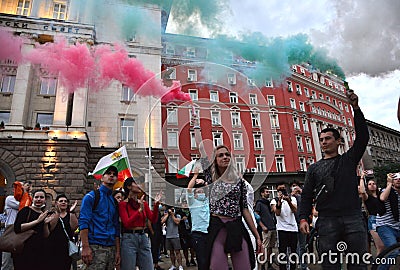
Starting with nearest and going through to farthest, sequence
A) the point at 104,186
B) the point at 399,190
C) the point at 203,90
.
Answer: the point at 104,186 < the point at 399,190 < the point at 203,90

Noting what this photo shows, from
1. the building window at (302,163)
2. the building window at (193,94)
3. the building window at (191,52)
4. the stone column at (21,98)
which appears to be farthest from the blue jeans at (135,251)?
the building window at (302,163)

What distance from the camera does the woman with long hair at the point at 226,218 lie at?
2.67 m

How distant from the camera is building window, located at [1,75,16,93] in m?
18.4

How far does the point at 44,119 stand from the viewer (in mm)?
Answer: 18484

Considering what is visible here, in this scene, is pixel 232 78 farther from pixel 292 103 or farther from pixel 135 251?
pixel 292 103

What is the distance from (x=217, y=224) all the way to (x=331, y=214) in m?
1.19

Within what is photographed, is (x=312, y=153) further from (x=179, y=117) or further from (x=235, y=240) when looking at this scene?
(x=235, y=240)

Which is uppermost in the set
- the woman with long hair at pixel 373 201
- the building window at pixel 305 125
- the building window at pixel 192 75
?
the building window at pixel 305 125

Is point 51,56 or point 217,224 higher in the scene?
point 51,56

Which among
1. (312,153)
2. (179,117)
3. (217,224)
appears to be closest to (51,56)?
(179,117)

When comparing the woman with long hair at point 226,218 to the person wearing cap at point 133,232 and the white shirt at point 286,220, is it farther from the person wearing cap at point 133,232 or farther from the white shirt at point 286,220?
the white shirt at point 286,220

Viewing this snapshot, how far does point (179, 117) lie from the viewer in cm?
705

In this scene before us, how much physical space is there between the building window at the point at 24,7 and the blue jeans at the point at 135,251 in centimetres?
2234

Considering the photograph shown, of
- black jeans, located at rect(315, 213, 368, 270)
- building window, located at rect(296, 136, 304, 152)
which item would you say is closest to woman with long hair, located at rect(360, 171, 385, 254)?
black jeans, located at rect(315, 213, 368, 270)
